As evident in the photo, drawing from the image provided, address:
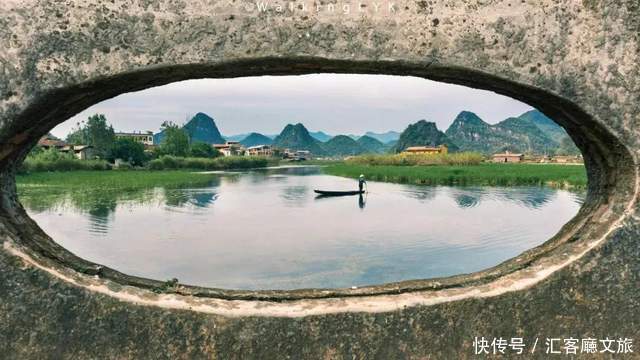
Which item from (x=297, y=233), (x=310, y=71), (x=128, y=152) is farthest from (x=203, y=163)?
(x=310, y=71)

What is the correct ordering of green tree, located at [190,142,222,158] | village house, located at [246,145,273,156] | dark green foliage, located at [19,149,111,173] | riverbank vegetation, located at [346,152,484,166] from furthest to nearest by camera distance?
village house, located at [246,145,273,156]
green tree, located at [190,142,222,158]
riverbank vegetation, located at [346,152,484,166]
dark green foliage, located at [19,149,111,173]

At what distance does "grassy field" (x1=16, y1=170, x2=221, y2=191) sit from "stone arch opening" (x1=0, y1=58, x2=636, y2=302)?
2639cm

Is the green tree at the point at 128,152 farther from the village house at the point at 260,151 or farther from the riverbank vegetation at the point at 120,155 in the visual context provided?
the village house at the point at 260,151

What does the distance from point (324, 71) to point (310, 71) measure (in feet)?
0.22

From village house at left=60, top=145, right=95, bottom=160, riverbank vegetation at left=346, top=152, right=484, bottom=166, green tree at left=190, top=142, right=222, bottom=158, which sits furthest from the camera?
green tree at left=190, top=142, right=222, bottom=158

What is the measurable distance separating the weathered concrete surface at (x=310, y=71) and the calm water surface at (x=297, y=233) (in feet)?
11.9

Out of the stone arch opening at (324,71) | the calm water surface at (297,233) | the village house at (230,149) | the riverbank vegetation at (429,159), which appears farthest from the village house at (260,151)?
the stone arch opening at (324,71)

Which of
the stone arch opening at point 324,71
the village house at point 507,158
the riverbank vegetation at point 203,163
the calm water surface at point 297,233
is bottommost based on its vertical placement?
the calm water surface at point 297,233

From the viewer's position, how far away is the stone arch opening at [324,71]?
8.01ft

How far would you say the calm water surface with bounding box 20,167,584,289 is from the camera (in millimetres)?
11797

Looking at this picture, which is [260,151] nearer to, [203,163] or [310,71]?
[203,163]

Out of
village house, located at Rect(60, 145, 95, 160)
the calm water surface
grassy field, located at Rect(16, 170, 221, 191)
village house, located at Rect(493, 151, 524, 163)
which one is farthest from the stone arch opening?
village house, located at Rect(493, 151, 524, 163)

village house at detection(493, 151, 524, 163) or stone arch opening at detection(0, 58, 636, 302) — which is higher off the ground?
stone arch opening at detection(0, 58, 636, 302)

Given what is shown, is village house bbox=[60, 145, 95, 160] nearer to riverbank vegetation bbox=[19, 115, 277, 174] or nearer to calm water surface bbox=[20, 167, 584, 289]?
riverbank vegetation bbox=[19, 115, 277, 174]
